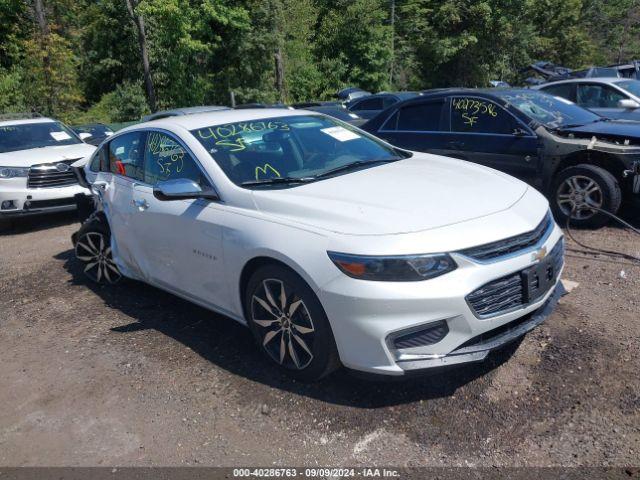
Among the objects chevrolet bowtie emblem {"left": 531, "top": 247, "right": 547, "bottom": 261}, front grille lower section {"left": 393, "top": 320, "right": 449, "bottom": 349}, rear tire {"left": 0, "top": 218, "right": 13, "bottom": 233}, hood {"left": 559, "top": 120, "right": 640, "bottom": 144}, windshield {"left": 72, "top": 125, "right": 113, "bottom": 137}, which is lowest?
rear tire {"left": 0, "top": 218, "right": 13, "bottom": 233}

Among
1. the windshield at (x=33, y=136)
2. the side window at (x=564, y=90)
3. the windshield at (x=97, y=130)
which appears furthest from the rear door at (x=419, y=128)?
the windshield at (x=97, y=130)

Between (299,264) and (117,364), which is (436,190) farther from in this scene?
(117,364)

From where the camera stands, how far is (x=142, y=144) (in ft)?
16.0

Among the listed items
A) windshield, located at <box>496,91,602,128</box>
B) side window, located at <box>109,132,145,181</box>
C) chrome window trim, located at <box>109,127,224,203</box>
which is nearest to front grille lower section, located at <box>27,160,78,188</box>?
side window, located at <box>109,132,145,181</box>

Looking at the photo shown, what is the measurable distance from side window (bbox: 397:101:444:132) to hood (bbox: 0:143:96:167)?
4875 mm

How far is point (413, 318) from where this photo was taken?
10.0 feet

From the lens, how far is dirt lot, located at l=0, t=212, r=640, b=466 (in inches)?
120

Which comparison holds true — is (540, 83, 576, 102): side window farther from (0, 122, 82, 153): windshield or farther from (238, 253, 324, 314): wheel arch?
(238, 253, 324, 314): wheel arch

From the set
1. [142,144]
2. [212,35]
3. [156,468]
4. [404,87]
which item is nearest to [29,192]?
[142,144]

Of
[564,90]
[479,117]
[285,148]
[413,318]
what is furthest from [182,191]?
[564,90]

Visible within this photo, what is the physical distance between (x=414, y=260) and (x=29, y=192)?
710 cm

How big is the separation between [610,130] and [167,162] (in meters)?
4.64

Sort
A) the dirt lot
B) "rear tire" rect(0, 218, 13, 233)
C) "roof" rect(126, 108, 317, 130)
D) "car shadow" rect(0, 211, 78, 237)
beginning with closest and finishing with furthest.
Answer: the dirt lot
"roof" rect(126, 108, 317, 130)
"car shadow" rect(0, 211, 78, 237)
"rear tire" rect(0, 218, 13, 233)

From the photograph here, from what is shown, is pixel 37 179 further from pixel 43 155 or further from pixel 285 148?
pixel 285 148
